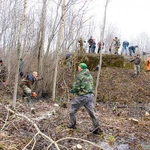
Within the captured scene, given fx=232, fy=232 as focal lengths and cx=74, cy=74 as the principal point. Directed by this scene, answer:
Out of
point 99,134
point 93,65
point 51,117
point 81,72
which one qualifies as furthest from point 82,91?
point 93,65

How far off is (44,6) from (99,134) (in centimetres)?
958

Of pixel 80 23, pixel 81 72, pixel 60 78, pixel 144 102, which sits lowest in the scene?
pixel 144 102

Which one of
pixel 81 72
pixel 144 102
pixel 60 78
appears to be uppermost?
pixel 81 72

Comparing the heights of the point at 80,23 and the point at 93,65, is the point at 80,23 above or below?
above

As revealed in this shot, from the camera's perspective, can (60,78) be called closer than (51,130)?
No

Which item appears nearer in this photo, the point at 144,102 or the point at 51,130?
the point at 51,130

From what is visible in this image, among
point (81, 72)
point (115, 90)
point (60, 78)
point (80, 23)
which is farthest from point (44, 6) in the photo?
point (81, 72)

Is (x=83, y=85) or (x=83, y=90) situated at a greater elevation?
(x=83, y=85)

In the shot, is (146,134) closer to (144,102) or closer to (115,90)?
(144,102)

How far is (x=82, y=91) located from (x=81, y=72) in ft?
1.85

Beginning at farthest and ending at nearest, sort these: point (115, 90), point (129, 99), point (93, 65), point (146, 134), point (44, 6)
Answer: point (93, 65)
point (115, 90)
point (129, 99)
point (44, 6)
point (146, 134)

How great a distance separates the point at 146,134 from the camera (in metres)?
7.47

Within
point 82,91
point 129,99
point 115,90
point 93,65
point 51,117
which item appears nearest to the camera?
point 82,91

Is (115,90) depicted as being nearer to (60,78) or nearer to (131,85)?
(131,85)
